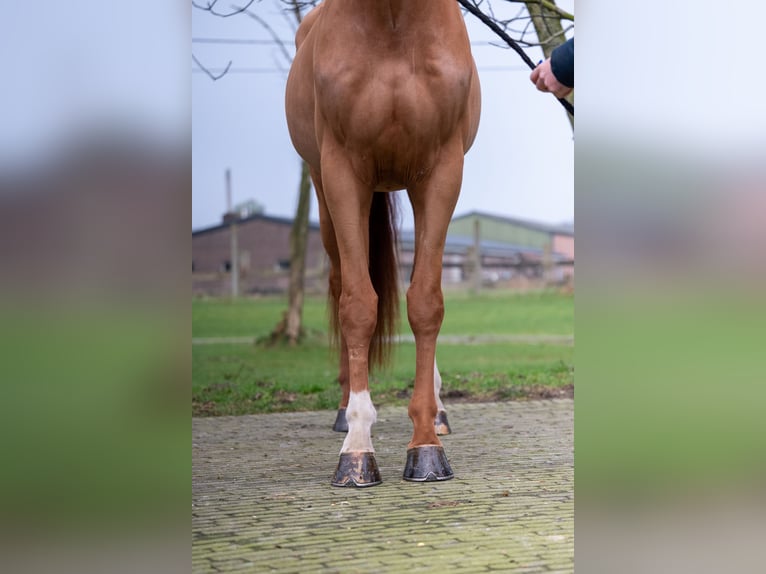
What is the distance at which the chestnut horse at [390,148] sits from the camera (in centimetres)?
349

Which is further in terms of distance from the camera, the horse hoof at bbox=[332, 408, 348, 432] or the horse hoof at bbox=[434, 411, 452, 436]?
the horse hoof at bbox=[332, 408, 348, 432]

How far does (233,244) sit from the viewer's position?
9.90m

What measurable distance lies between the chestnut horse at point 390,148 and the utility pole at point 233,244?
498 cm

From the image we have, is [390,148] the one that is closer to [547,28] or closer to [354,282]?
[354,282]

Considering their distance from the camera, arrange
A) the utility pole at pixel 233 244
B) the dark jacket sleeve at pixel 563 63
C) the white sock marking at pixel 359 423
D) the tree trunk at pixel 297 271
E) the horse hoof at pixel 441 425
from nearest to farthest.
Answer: the dark jacket sleeve at pixel 563 63 < the white sock marking at pixel 359 423 < the horse hoof at pixel 441 425 < the utility pole at pixel 233 244 < the tree trunk at pixel 297 271

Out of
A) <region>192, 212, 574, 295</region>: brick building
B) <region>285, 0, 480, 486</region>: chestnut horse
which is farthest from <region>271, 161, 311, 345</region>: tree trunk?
<region>285, 0, 480, 486</region>: chestnut horse

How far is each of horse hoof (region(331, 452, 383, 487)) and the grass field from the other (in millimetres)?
1794

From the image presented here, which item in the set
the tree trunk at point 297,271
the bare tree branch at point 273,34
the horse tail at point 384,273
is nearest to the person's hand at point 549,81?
the horse tail at point 384,273

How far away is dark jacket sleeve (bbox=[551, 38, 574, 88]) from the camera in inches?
116

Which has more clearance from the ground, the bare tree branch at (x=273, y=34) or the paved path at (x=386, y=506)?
the bare tree branch at (x=273, y=34)

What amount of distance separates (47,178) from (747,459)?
1.09 meters

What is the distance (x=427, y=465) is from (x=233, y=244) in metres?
6.76

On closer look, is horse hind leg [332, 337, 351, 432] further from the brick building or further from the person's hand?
the brick building

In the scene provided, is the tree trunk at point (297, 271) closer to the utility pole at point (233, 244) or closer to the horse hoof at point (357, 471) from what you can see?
the utility pole at point (233, 244)
